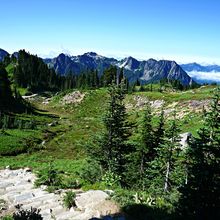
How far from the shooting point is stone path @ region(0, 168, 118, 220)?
62.1ft

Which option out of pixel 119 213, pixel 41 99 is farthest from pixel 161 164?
pixel 41 99

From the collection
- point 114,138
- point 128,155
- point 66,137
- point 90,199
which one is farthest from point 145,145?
point 66,137

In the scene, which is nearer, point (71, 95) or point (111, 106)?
point (111, 106)

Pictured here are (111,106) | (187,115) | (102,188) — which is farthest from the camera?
(187,115)

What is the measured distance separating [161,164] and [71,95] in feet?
322

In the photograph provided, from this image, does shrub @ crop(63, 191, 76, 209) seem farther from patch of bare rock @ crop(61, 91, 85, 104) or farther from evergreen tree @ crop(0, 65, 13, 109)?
patch of bare rock @ crop(61, 91, 85, 104)

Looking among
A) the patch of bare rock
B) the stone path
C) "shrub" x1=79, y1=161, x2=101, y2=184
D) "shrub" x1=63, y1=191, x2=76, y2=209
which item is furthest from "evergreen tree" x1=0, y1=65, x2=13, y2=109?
"shrub" x1=63, y1=191, x2=76, y2=209

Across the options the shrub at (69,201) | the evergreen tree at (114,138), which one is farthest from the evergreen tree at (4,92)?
the shrub at (69,201)

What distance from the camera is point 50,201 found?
2280 cm

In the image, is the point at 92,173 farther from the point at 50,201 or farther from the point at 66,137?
the point at 66,137

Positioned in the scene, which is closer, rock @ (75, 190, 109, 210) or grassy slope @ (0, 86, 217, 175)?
rock @ (75, 190, 109, 210)

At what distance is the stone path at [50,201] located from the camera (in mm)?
18922

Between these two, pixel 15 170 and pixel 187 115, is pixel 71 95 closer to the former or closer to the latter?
pixel 187 115

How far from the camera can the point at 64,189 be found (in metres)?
26.5
